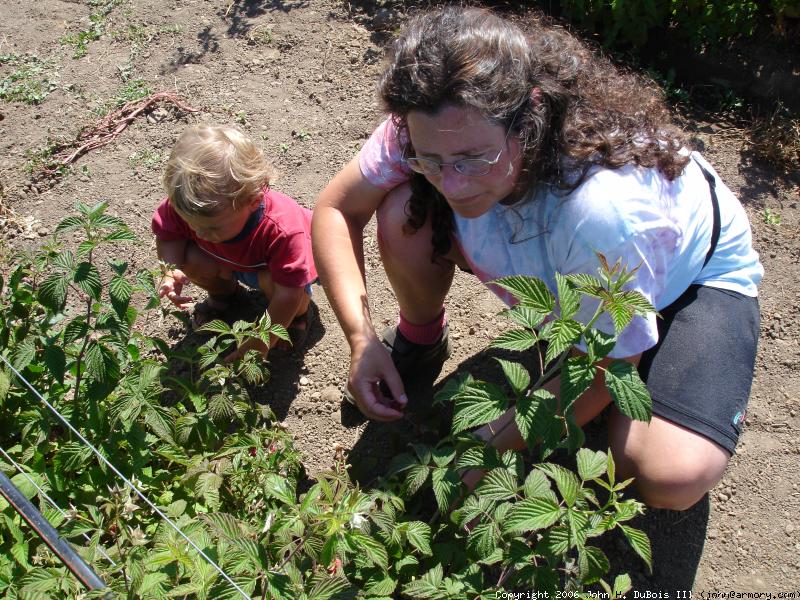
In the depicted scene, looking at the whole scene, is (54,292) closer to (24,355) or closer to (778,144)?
(24,355)

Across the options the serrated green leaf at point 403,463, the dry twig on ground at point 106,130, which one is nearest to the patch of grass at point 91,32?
the dry twig on ground at point 106,130

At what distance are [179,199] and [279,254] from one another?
0.38 meters

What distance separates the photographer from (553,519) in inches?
52.4

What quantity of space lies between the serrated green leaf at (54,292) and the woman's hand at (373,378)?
81 cm

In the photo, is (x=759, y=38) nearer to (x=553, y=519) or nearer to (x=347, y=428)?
(x=347, y=428)

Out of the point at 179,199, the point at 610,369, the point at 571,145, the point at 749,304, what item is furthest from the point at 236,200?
the point at 749,304

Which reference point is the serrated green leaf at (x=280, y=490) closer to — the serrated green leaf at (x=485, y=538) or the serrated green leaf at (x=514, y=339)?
the serrated green leaf at (x=485, y=538)

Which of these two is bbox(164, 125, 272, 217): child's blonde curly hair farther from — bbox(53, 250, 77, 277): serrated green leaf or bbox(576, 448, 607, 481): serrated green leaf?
bbox(576, 448, 607, 481): serrated green leaf

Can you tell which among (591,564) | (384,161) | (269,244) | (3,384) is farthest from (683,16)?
(3,384)

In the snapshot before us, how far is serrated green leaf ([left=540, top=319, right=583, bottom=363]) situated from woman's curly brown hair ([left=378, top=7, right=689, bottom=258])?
46 centimetres

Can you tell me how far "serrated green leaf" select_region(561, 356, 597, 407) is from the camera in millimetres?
1340

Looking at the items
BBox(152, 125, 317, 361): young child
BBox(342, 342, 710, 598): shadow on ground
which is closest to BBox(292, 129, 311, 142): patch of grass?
BBox(152, 125, 317, 361): young child

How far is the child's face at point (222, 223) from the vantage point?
91.9 inches

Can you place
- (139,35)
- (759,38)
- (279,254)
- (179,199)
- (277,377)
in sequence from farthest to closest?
(139,35) < (759,38) < (277,377) < (279,254) < (179,199)
